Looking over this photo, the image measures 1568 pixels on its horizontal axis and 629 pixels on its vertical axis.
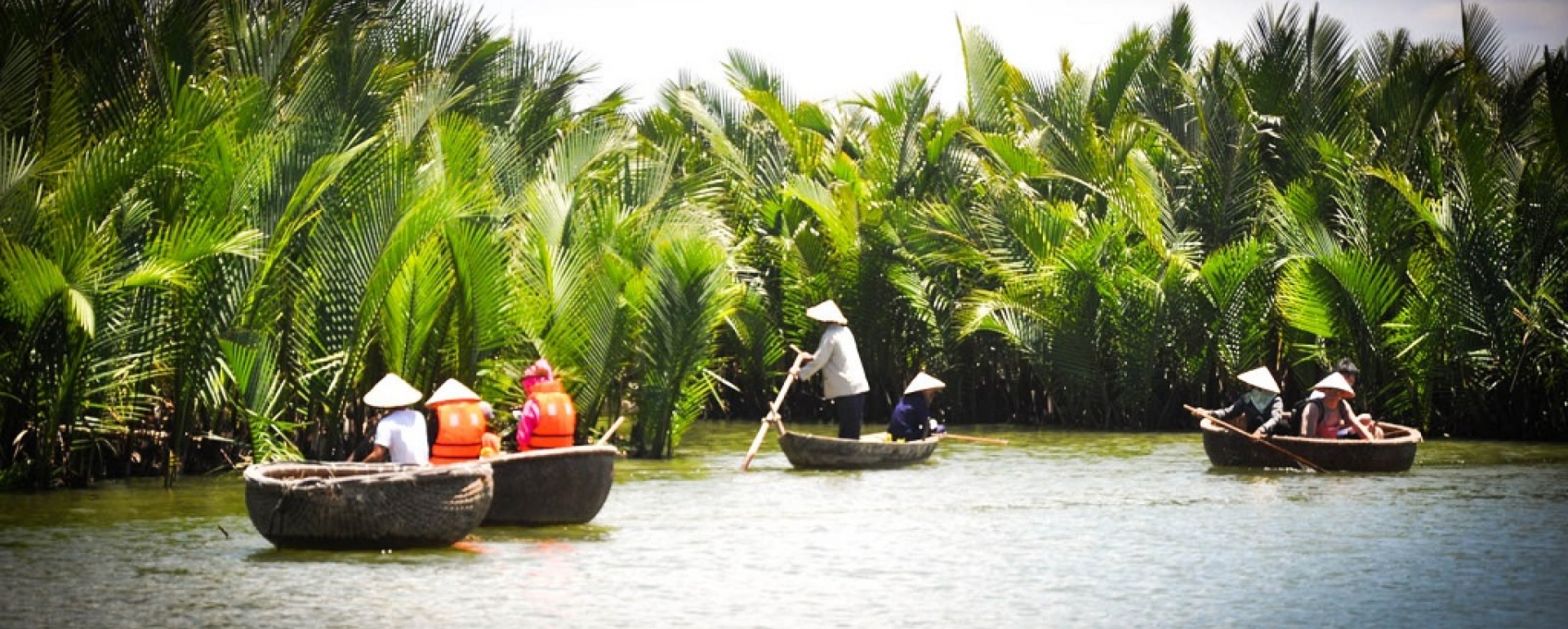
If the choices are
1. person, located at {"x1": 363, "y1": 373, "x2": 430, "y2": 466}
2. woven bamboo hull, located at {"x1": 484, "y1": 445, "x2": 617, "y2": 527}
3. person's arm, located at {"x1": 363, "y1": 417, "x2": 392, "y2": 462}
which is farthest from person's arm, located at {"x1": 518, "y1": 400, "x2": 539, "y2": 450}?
person's arm, located at {"x1": 363, "y1": 417, "x2": 392, "y2": 462}

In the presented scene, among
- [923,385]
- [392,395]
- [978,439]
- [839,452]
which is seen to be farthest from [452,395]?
[978,439]

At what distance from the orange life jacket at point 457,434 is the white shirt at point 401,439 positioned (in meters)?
0.18

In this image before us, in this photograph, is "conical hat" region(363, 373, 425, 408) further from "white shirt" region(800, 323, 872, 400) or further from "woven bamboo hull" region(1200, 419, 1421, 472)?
"woven bamboo hull" region(1200, 419, 1421, 472)

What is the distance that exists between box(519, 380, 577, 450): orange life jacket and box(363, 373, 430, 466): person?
1278 mm

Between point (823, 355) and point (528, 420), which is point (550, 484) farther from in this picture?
point (823, 355)

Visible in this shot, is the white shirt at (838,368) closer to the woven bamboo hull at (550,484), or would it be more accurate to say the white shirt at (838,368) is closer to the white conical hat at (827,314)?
the white conical hat at (827,314)

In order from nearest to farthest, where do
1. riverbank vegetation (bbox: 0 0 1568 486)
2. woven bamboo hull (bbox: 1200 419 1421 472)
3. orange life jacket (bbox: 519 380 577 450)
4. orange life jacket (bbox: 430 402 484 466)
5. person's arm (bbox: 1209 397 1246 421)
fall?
orange life jacket (bbox: 430 402 484 466), orange life jacket (bbox: 519 380 577 450), riverbank vegetation (bbox: 0 0 1568 486), woven bamboo hull (bbox: 1200 419 1421 472), person's arm (bbox: 1209 397 1246 421)

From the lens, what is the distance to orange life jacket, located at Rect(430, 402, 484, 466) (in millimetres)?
14094

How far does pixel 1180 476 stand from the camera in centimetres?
1889

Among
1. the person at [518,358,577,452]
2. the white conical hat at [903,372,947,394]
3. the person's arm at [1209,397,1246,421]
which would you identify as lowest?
the person at [518,358,577,452]

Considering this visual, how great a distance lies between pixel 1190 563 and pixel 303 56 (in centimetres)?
1082


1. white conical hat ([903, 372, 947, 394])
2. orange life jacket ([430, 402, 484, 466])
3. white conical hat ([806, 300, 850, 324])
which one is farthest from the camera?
white conical hat ([806, 300, 850, 324])

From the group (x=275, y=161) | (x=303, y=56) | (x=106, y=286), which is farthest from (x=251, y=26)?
(x=106, y=286)

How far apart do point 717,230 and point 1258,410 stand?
7022mm
